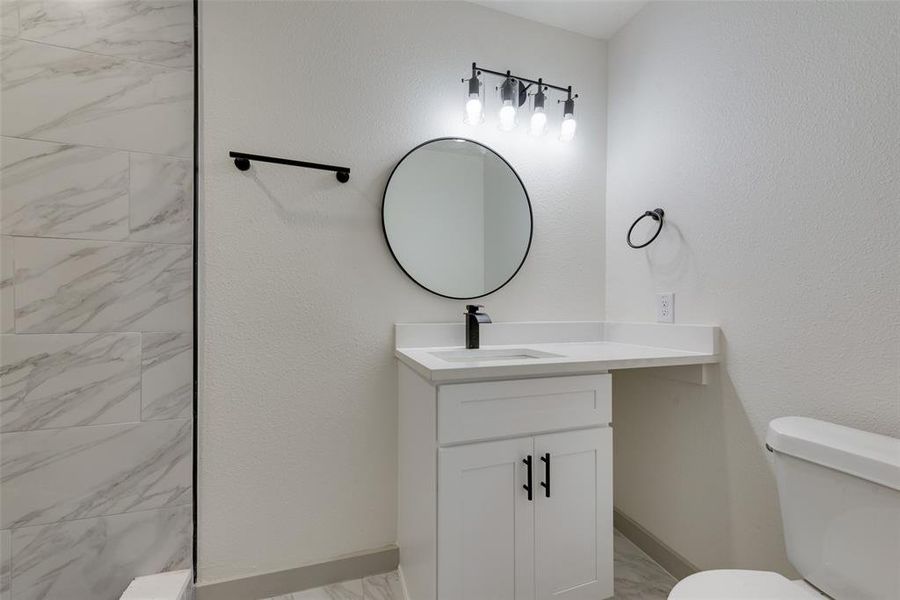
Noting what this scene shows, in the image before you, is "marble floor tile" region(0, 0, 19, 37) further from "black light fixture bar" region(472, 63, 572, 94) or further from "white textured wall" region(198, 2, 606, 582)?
"black light fixture bar" region(472, 63, 572, 94)

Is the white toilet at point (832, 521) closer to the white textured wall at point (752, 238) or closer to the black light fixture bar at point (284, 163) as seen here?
the white textured wall at point (752, 238)

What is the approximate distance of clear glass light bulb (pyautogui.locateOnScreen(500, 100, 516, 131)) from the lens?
1610 millimetres

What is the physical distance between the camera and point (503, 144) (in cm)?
171

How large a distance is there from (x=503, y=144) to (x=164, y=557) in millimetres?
1968

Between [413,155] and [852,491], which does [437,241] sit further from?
[852,491]

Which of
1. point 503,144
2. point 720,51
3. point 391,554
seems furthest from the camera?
point 503,144

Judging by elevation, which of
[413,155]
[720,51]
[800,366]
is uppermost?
[720,51]

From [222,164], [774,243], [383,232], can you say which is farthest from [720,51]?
[222,164]

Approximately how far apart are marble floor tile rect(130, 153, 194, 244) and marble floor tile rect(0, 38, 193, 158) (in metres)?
0.05

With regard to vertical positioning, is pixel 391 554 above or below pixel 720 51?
below

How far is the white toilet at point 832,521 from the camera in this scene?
77cm

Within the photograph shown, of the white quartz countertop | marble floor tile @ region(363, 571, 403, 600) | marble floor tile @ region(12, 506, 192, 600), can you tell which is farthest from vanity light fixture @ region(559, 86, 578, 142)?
marble floor tile @ region(12, 506, 192, 600)

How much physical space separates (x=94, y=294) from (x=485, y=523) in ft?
4.54

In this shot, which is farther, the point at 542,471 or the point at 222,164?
the point at 222,164
